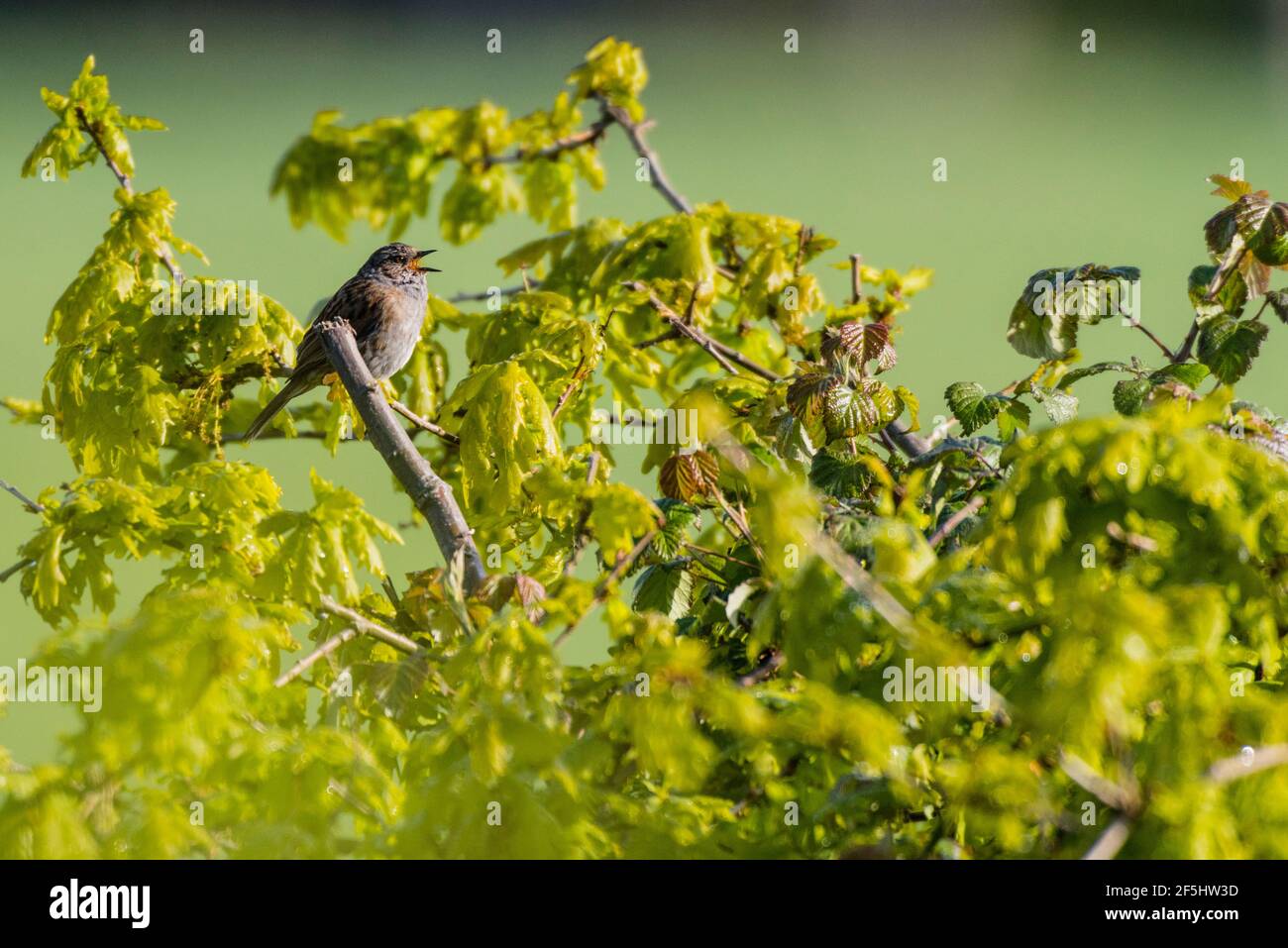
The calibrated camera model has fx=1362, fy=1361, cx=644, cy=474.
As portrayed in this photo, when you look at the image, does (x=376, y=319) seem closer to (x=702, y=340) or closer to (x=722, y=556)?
(x=702, y=340)

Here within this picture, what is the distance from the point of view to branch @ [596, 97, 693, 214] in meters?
4.83

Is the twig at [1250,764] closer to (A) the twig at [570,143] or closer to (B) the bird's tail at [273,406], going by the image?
(B) the bird's tail at [273,406]

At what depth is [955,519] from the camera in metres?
2.54

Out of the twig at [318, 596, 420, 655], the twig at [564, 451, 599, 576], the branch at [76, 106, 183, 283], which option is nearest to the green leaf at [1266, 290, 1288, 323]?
the twig at [564, 451, 599, 576]

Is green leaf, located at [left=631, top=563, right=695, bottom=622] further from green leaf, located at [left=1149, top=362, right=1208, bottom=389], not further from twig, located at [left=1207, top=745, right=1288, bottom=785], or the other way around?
twig, located at [left=1207, top=745, right=1288, bottom=785]

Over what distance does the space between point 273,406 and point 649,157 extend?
5.44 ft

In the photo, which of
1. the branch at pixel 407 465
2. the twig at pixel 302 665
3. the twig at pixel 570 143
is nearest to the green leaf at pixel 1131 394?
the branch at pixel 407 465

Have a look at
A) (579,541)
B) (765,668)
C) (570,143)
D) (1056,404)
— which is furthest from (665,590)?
(570,143)

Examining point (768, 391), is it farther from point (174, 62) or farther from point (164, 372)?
point (174, 62)

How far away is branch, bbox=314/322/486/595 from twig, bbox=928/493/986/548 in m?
0.86

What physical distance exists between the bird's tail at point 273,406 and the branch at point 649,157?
1.40 m

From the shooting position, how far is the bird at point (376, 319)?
4.32 m

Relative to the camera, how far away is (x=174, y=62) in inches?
881
